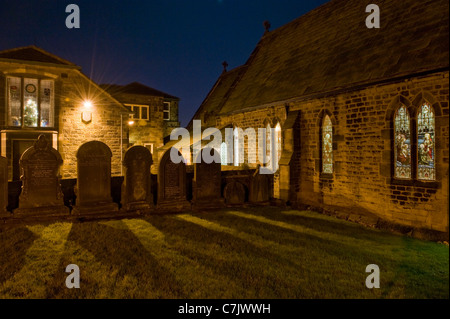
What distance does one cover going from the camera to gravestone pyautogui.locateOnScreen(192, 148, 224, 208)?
10641 mm

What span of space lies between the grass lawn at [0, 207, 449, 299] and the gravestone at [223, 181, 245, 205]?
82.9 inches

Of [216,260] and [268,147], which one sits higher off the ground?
[268,147]

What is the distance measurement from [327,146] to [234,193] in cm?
391

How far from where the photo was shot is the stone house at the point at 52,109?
16.7 m

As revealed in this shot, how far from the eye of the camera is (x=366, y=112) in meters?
9.63

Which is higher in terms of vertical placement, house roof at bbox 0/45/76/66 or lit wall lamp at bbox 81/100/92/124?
house roof at bbox 0/45/76/66

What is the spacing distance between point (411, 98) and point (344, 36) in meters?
5.09

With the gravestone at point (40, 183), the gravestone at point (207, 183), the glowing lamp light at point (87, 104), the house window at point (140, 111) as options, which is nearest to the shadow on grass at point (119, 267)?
the gravestone at point (40, 183)

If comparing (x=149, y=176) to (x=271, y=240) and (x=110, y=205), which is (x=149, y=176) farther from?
(x=271, y=240)

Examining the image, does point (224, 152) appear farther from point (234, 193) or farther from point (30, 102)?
point (30, 102)

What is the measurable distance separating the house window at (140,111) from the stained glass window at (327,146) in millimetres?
19251

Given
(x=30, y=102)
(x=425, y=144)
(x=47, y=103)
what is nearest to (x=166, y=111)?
(x=47, y=103)

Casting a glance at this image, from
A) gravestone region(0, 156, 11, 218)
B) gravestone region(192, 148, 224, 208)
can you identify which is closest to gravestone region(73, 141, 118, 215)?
gravestone region(0, 156, 11, 218)

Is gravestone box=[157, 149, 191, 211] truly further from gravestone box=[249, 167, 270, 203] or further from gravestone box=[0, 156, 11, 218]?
gravestone box=[0, 156, 11, 218]
